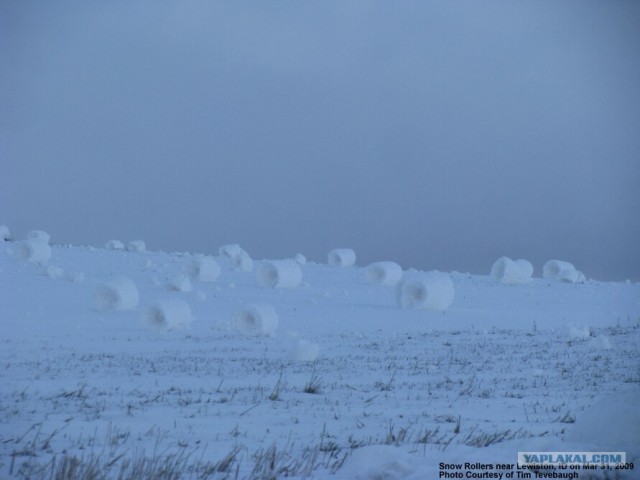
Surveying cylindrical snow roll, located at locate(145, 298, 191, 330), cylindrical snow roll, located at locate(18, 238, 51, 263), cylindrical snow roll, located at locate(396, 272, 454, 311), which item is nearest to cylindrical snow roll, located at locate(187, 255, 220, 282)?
cylindrical snow roll, located at locate(18, 238, 51, 263)

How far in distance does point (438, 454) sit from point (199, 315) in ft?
45.6

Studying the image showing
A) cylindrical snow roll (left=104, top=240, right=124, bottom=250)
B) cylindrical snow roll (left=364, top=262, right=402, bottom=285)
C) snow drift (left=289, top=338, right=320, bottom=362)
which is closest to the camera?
snow drift (left=289, top=338, right=320, bottom=362)

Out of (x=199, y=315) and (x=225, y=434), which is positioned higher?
(x=199, y=315)

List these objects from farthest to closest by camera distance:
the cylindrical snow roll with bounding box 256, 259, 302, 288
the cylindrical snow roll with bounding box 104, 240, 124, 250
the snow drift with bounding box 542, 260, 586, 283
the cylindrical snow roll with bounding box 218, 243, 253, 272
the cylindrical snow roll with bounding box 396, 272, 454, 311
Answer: the cylindrical snow roll with bounding box 104, 240, 124, 250
the snow drift with bounding box 542, 260, 586, 283
the cylindrical snow roll with bounding box 218, 243, 253, 272
the cylindrical snow roll with bounding box 256, 259, 302, 288
the cylindrical snow roll with bounding box 396, 272, 454, 311

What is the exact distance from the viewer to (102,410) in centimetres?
664

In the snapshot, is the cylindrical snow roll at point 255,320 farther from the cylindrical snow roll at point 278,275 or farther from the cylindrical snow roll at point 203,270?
the cylindrical snow roll at point 203,270

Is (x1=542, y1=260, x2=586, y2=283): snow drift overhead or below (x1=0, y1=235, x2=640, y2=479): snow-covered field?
overhead

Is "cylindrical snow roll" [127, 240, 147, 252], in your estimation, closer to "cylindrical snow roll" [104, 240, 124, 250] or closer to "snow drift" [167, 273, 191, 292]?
"cylindrical snow roll" [104, 240, 124, 250]

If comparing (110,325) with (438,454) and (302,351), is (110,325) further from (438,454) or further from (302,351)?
(438,454)

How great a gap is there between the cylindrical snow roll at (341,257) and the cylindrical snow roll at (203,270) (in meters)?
9.69

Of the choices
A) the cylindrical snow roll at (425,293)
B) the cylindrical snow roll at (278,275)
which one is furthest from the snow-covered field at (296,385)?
the cylindrical snow roll at (278,275)

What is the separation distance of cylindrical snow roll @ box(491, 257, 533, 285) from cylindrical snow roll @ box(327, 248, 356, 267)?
7.38 metres

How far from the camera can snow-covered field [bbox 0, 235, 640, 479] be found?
463cm

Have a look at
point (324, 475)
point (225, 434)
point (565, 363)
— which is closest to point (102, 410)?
point (225, 434)
